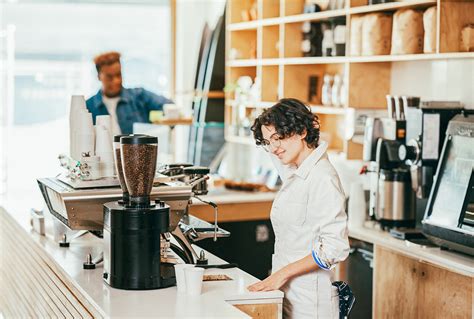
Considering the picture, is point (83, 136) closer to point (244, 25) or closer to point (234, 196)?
point (234, 196)

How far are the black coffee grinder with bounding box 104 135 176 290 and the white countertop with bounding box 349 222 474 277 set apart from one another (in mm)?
1324

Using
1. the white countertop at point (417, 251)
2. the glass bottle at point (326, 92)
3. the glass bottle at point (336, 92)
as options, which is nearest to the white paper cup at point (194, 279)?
the white countertop at point (417, 251)

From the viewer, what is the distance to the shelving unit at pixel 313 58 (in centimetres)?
432

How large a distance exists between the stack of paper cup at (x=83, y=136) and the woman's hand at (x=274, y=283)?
1.05m

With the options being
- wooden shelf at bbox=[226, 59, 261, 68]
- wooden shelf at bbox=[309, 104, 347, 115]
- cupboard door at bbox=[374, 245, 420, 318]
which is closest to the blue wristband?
cupboard door at bbox=[374, 245, 420, 318]

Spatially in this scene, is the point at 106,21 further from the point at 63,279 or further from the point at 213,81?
the point at 63,279

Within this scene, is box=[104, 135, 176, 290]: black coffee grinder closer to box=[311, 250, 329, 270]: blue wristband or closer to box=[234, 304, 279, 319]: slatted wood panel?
box=[234, 304, 279, 319]: slatted wood panel

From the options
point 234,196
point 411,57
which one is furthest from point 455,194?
point 234,196

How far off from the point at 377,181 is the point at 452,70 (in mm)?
728

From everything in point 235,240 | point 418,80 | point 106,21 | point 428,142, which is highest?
point 106,21

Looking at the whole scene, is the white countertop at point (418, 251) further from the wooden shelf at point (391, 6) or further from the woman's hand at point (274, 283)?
the wooden shelf at point (391, 6)

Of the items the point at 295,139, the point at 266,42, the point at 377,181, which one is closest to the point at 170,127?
the point at 266,42

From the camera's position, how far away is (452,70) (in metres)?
4.69

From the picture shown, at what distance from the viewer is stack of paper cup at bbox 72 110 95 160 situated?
3666 millimetres
